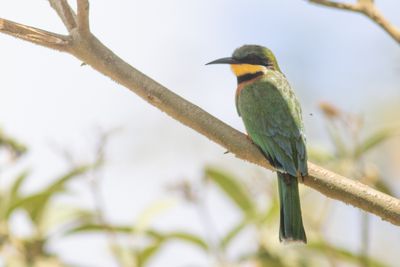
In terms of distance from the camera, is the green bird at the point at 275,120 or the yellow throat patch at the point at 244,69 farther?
the yellow throat patch at the point at 244,69

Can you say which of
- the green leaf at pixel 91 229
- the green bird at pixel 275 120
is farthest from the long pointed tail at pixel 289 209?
the green leaf at pixel 91 229

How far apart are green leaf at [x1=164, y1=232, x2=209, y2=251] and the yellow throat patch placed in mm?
692

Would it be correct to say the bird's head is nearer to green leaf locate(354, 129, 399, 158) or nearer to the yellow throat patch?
the yellow throat patch

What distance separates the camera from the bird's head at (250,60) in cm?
319

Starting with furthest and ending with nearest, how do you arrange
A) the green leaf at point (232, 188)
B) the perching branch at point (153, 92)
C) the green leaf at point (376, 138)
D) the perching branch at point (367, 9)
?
the green leaf at point (232, 188) < the green leaf at point (376, 138) < the perching branch at point (367, 9) < the perching branch at point (153, 92)

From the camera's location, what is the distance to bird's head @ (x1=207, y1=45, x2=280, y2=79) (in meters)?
3.19

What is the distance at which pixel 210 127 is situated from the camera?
6.77ft

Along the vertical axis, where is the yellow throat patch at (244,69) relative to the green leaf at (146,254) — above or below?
above

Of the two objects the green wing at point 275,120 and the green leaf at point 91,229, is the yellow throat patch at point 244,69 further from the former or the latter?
the green leaf at point 91,229

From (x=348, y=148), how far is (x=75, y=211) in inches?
43.2

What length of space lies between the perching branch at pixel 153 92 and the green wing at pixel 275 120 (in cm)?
28

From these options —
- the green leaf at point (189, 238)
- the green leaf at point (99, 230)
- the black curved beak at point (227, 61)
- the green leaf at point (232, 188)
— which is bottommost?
the green leaf at point (189, 238)

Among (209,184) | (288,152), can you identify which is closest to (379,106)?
(209,184)

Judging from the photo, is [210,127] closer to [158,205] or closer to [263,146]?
[263,146]
